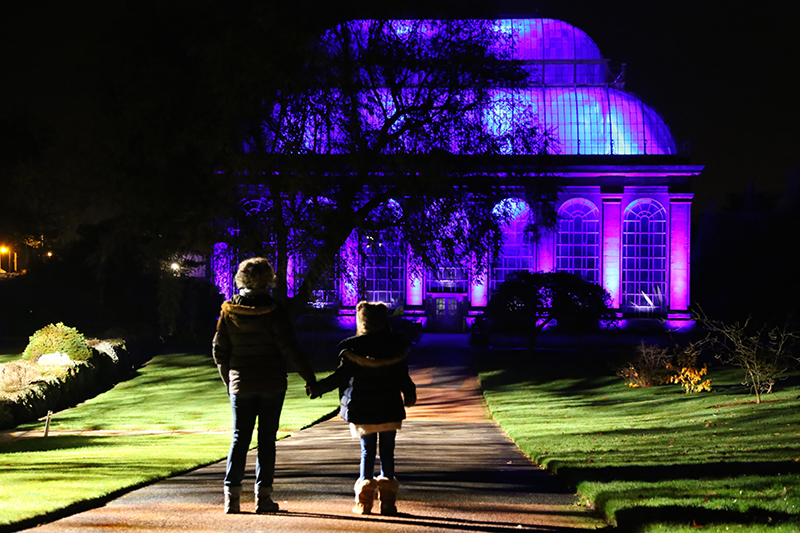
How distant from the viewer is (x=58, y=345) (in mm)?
27406

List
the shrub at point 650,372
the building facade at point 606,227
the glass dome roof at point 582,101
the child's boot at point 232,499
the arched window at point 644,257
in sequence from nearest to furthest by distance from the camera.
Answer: the child's boot at point 232,499
the shrub at point 650,372
the building facade at point 606,227
the arched window at point 644,257
the glass dome roof at point 582,101

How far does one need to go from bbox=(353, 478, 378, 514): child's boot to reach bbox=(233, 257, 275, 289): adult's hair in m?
1.78

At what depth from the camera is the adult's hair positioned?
669 cm

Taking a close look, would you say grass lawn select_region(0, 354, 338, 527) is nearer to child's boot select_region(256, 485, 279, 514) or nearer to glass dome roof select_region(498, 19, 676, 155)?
child's boot select_region(256, 485, 279, 514)

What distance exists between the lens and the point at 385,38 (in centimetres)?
2080

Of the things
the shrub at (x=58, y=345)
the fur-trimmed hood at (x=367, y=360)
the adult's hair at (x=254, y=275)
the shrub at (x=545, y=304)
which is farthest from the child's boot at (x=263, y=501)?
the shrub at (x=545, y=304)

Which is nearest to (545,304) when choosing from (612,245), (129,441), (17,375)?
(612,245)

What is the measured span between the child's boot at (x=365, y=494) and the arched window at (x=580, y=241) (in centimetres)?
4533

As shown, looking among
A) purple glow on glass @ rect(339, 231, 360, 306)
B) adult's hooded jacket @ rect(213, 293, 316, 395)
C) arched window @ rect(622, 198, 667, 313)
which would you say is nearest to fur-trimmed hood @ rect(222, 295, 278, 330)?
adult's hooded jacket @ rect(213, 293, 316, 395)

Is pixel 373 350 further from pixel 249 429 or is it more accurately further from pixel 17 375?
pixel 17 375

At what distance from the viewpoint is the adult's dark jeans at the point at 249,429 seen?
6.63 metres

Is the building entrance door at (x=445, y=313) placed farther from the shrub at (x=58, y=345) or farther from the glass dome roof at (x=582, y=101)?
the shrub at (x=58, y=345)

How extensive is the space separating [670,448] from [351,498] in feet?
18.8

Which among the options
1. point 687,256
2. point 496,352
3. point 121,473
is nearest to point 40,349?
point 496,352
